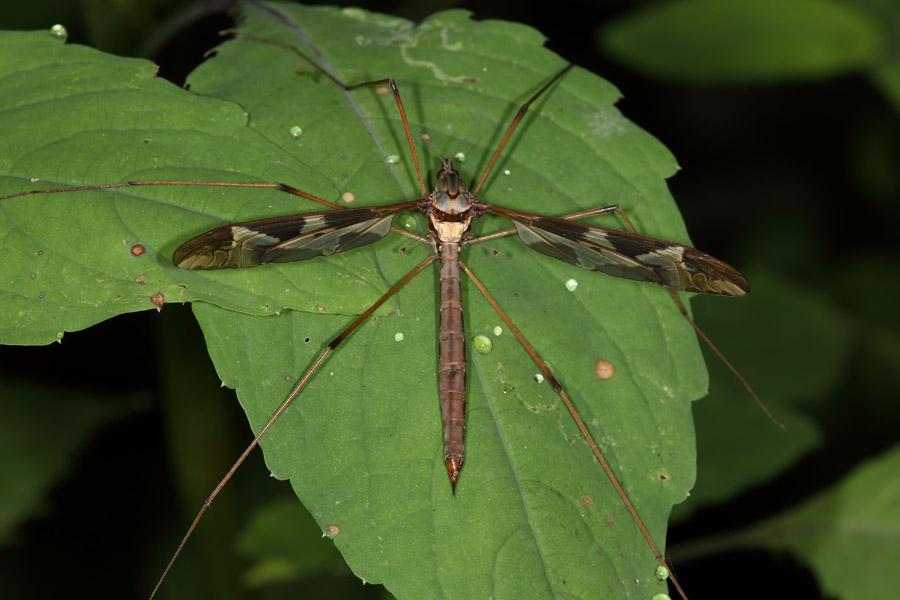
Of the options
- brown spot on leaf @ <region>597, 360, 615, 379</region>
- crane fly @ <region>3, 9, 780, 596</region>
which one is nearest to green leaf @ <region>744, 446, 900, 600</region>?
crane fly @ <region>3, 9, 780, 596</region>

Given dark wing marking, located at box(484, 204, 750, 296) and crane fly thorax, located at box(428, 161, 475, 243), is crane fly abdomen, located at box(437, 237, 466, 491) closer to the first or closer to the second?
crane fly thorax, located at box(428, 161, 475, 243)

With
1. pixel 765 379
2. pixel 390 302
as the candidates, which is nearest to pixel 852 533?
pixel 765 379

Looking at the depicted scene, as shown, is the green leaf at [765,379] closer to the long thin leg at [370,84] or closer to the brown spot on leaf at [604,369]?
the brown spot on leaf at [604,369]

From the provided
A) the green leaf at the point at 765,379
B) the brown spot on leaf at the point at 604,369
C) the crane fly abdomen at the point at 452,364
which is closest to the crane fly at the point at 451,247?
the crane fly abdomen at the point at 452,364

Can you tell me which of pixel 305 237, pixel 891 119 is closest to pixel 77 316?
pixel 305 237

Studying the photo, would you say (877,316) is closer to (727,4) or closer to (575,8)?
(727,4)
